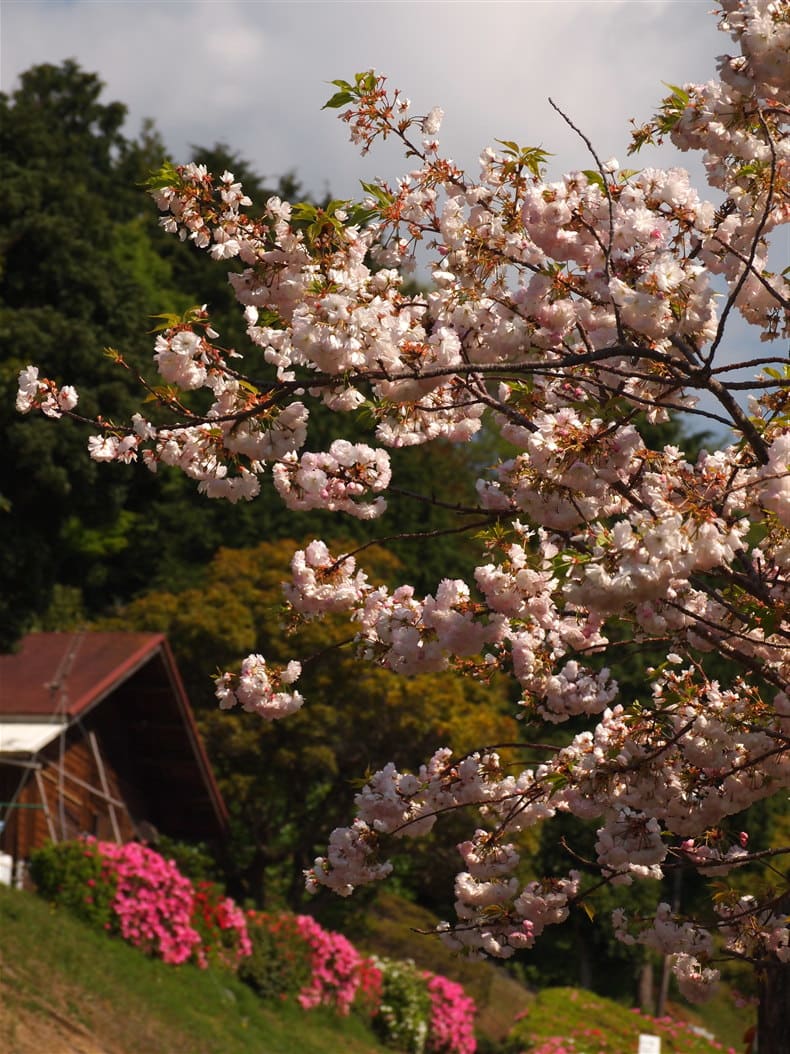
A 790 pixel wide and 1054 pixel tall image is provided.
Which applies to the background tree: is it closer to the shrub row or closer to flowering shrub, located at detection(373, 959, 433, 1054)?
flowering shrub, located at detection(373, 959, 433, 1054)

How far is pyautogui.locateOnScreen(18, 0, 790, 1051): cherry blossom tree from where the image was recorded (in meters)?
4.34

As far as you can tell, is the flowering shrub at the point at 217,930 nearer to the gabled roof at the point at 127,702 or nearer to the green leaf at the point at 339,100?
the gabled roof at the point at 127,702

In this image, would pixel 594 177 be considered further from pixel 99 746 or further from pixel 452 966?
pixel 452 966

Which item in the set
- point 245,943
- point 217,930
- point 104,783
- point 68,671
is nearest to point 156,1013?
point 217,930

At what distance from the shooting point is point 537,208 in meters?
5.29

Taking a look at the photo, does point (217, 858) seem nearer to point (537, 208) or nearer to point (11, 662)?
point (11, 662)

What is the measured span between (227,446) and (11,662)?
18169 millimetres

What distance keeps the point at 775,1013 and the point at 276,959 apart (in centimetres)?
1577

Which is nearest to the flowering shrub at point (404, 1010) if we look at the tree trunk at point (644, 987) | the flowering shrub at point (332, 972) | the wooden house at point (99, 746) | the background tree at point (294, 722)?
the flowering shrub at point (332, 972)

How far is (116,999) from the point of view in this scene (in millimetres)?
16406

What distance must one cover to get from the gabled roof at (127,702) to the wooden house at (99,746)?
0.02 m

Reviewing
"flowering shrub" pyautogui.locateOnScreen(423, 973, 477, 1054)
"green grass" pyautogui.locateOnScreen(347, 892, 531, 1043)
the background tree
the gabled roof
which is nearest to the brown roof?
the gabled roof

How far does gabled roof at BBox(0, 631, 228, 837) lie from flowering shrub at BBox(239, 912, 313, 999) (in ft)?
7.67

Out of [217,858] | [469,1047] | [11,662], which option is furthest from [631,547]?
[217,858]
